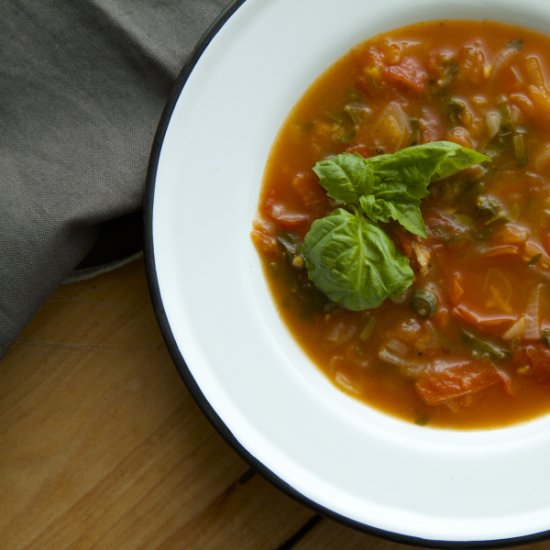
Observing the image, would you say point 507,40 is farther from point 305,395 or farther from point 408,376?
point 305,395

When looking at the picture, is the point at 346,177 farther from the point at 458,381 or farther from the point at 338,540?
the point at 338,540

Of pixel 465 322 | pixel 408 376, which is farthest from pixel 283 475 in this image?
pixel 465 322

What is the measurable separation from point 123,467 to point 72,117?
1643 millimetres

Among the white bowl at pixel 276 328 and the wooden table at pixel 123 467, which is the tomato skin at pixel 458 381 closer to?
the white bowl at pixel 276 328

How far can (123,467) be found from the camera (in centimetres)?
367

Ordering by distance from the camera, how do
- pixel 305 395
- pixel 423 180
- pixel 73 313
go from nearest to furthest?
1. pixel 423 180
2. pixel 305 395
3. pixel 73 313

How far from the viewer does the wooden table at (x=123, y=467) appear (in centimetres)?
366

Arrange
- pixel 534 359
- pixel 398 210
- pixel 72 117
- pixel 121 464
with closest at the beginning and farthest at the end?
1. pixel 398 210
2. pixel 534 359
3. pixel 72 117
4. pixel 121 464

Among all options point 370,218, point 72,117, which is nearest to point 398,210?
point 370,218

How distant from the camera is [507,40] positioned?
3.49 meters

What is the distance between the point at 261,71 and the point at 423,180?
0.85 meters

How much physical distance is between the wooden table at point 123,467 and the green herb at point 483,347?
108 centimetres

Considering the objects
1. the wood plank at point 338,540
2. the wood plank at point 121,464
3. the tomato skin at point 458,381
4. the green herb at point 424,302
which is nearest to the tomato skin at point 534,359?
the tomato skin at point 458,381

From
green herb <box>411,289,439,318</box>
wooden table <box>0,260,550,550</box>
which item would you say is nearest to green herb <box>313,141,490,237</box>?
green herb <box>411,289,439,318</box>
